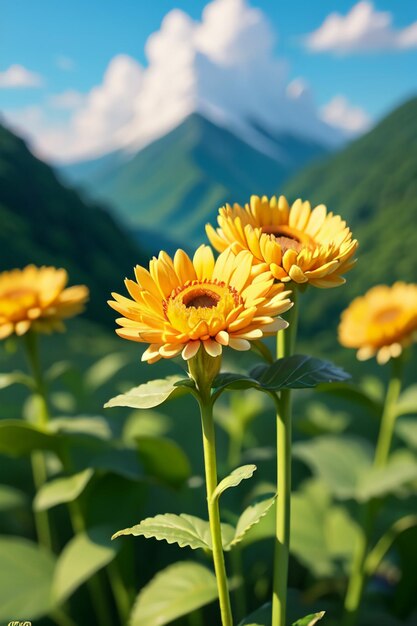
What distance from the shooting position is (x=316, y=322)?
657cm

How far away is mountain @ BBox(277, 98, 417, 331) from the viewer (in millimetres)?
7121

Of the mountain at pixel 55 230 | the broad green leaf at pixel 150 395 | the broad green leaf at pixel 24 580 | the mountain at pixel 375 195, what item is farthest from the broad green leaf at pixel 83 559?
the mountain at pixel 375 195

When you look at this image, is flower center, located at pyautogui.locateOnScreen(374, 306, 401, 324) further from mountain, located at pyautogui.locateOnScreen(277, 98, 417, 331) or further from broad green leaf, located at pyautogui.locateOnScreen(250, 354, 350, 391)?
mountain, located at pyautogui.locateOnScreen(277, 98, 417, 331)

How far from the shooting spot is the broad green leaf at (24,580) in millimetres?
784

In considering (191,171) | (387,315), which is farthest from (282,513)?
(191,171)

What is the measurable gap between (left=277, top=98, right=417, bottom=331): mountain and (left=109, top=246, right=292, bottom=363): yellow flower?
407 cm

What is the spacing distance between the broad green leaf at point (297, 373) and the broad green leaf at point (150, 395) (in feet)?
0.20

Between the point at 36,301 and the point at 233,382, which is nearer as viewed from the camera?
the point at 233,382

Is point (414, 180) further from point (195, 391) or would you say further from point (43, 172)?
point (195, 391)

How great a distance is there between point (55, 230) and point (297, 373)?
5.22 m

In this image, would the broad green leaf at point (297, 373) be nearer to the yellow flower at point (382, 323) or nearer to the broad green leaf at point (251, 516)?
the broad green leaf at point (251, 516)

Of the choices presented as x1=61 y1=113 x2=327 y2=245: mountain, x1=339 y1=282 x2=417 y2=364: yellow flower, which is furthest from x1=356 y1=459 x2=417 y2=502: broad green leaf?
x1=61 y1=113 x2=327 y2=245: mountain

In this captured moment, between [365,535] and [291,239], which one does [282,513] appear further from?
[365,535]

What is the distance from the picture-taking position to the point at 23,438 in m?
0.80
